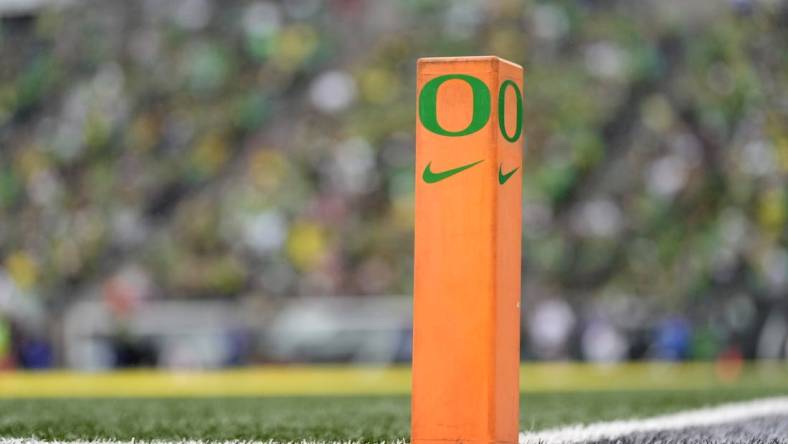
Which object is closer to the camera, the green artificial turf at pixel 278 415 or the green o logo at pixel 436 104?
the green o logo at pixel 436 104

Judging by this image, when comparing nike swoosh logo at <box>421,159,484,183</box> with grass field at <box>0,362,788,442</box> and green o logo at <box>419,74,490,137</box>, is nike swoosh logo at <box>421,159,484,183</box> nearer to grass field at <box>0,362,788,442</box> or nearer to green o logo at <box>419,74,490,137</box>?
green o logo at <box>419,74,490,137</box>

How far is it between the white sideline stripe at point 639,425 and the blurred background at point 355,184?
322 inches

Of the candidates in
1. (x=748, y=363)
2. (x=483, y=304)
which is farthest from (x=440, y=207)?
(x=748, y=363)

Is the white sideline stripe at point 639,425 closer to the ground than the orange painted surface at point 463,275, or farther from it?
closer to the ground

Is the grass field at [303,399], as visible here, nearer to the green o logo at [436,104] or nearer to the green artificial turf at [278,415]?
the green artificial turf at [278,415]

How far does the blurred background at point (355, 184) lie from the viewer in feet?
56.0

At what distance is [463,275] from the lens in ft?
14.4

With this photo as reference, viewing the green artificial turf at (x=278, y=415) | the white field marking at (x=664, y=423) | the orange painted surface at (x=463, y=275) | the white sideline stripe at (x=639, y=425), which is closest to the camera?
the orange painted surface at (x=463, y=275)

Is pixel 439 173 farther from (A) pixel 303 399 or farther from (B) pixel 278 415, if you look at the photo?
(A) pixel 303 399

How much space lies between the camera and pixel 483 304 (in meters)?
4.35

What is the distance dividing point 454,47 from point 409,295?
172 inches

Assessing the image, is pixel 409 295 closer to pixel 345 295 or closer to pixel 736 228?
pixel 345 295

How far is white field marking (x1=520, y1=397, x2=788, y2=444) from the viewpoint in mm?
5696

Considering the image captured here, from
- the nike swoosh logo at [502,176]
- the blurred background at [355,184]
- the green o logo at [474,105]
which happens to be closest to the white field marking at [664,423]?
the nike swoosh logo at [502,176]
